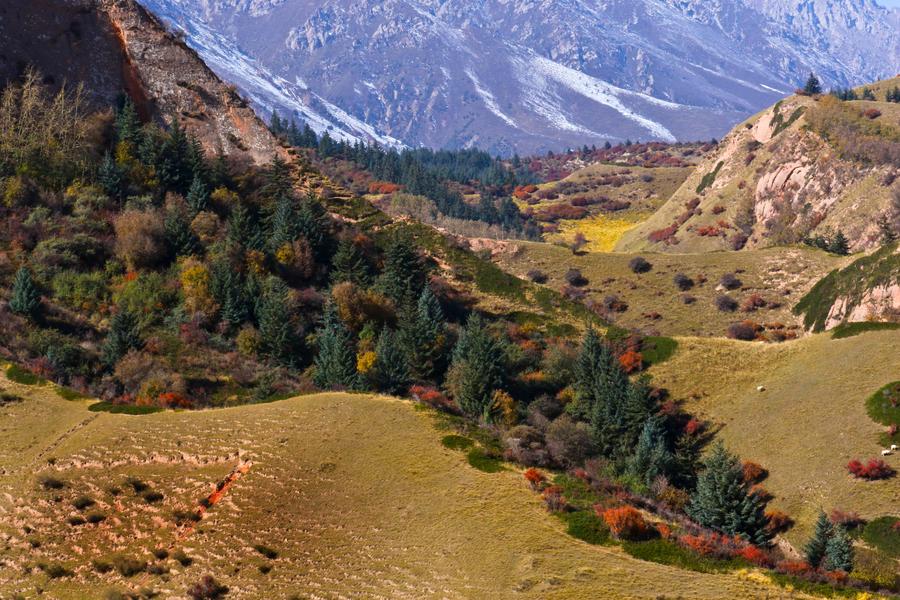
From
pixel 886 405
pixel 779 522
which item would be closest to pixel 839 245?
pixel 886 405

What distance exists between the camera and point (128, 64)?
84562mm

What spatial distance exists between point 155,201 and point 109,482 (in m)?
47.6

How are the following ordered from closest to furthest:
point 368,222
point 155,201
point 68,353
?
point 68,353, point 155,201, point 368,222

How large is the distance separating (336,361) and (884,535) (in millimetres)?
34537

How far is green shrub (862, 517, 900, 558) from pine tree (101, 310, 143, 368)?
45852mm

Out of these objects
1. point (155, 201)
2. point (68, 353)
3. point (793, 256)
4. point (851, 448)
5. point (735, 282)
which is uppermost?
point (793, 256)

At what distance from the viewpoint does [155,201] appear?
7462 centimetres

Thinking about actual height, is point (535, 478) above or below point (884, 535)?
below

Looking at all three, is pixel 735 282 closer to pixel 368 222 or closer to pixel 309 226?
pixel 368 222

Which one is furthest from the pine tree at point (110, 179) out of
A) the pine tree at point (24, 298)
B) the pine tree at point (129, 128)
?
the pine tree at point (24, 298)

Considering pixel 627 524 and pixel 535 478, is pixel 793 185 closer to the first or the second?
pixel 535 478

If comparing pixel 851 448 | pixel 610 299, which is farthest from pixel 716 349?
pixel 610 299

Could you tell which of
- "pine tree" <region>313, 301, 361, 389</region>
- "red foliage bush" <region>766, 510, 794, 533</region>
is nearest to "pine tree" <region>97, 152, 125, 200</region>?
"pine tree" <region>313, 301, 361, 389</region>

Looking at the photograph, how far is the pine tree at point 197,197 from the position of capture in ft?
244
